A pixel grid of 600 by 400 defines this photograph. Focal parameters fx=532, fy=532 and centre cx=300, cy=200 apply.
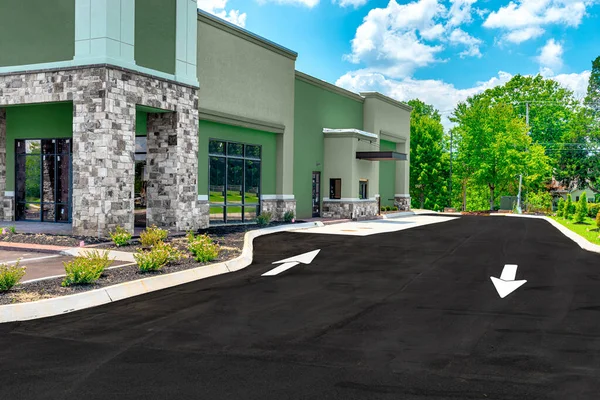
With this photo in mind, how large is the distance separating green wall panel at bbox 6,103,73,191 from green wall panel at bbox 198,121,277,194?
551 cm

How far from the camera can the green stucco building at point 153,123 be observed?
1812 centimetres

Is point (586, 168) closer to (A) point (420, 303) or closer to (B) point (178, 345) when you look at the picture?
(A) point (420, 303)

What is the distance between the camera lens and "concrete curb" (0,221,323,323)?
8.85 m

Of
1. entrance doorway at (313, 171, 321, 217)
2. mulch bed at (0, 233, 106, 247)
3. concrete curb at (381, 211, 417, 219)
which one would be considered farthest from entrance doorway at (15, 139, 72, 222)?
concrete curb at (381, 211, 417, 219)

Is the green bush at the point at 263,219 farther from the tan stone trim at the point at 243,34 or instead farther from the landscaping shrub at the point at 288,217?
the tan stone trim at the point at 243,34

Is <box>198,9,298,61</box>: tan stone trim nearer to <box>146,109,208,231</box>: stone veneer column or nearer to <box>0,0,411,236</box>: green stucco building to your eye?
<box>0,0,411,236</box>: green stucco building

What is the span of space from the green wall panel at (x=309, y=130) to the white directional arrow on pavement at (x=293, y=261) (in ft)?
49.5

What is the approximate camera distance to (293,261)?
1527cm

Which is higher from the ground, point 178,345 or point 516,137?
point 516,137

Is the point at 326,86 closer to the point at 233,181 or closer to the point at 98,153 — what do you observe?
the point at 233,181

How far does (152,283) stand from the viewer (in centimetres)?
1138

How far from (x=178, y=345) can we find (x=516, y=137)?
5522cm

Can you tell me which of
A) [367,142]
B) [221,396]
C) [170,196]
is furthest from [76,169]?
[367,142]

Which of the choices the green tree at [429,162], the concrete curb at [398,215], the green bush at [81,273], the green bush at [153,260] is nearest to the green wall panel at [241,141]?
Answer: the green bush at [153,260]
